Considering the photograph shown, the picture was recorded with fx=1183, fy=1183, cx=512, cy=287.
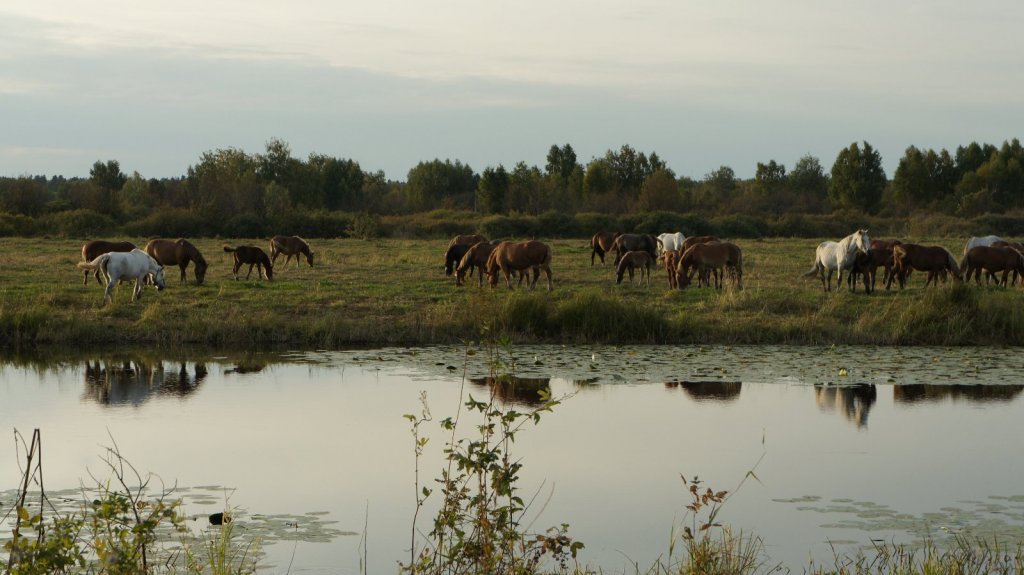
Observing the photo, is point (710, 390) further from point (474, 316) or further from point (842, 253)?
point (842, 253)

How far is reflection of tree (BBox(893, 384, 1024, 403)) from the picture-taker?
14320mm


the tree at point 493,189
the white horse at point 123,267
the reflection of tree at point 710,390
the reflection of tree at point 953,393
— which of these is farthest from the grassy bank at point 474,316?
the tree at point 493,189

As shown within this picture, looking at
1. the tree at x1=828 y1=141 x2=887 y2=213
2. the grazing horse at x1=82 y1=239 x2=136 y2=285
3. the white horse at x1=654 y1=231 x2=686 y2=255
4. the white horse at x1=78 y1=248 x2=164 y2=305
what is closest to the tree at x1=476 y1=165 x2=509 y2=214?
the tree at x1=828 y1=141 x2=887 y2=213

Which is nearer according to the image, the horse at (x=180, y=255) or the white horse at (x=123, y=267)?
the white horse at (x=123, y=267)

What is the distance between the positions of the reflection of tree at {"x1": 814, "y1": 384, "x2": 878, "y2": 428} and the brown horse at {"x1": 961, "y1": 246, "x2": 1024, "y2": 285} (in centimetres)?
1112

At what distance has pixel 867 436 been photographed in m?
12.1

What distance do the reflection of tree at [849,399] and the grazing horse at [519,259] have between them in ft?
31.8

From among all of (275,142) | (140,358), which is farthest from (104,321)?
(275,142)

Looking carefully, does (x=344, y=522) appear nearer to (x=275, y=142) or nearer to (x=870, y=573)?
Result: (x=870, y=573)

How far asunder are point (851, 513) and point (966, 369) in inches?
297

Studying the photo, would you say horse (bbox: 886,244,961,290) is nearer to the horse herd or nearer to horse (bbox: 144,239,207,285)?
the horse herd

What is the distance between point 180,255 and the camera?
2505cm

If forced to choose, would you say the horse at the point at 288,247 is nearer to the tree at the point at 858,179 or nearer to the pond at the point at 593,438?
the pond at the point at 593,438

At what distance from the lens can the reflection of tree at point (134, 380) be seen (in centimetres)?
1426
